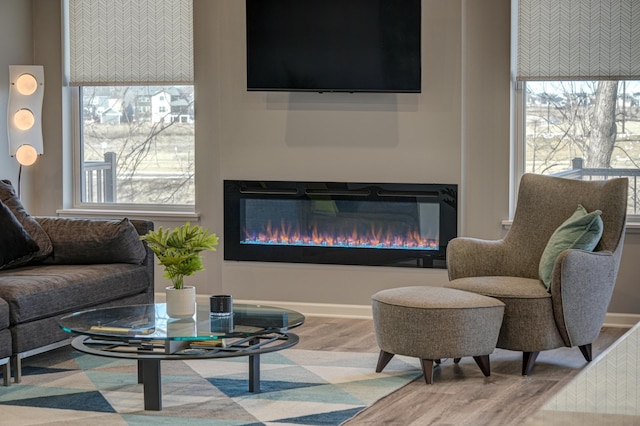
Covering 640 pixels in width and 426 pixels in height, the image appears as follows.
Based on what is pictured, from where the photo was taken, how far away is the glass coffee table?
12.1ft

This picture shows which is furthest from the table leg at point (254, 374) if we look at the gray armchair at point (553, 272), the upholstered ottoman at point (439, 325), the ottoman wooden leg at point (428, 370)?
the gray armchair at point (553, 272)

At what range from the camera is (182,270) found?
13.4 feet

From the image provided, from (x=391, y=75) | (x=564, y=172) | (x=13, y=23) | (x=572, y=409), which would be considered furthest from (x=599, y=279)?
(x=13, y=23)

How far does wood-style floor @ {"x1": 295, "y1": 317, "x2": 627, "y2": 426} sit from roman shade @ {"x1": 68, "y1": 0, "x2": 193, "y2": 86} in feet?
7.45

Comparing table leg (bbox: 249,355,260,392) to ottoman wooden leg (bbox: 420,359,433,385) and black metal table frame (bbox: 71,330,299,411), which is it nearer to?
black metal table frame (bbox: 71,330,299,411)

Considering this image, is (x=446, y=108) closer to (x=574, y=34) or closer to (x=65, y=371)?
(x=574, y=34)

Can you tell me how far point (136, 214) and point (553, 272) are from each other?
3294mm

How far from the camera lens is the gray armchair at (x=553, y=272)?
4457 millimetres

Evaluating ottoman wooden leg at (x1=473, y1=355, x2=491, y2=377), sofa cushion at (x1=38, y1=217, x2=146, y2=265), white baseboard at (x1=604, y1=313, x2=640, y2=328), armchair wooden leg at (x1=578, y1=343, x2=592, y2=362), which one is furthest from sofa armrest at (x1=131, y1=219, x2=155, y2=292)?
white baseboard at (x1=604, y1=313, x2=640, y2=328)

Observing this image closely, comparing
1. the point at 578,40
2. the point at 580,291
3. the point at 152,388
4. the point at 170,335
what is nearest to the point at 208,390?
the point at 152,388

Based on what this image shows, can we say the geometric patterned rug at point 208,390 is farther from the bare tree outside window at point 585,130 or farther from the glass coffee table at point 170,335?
the bare tree outside window at point 585,130

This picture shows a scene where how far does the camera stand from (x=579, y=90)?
5.90 m

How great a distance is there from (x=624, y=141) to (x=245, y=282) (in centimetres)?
264

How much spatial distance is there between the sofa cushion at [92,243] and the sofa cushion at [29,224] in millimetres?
44
